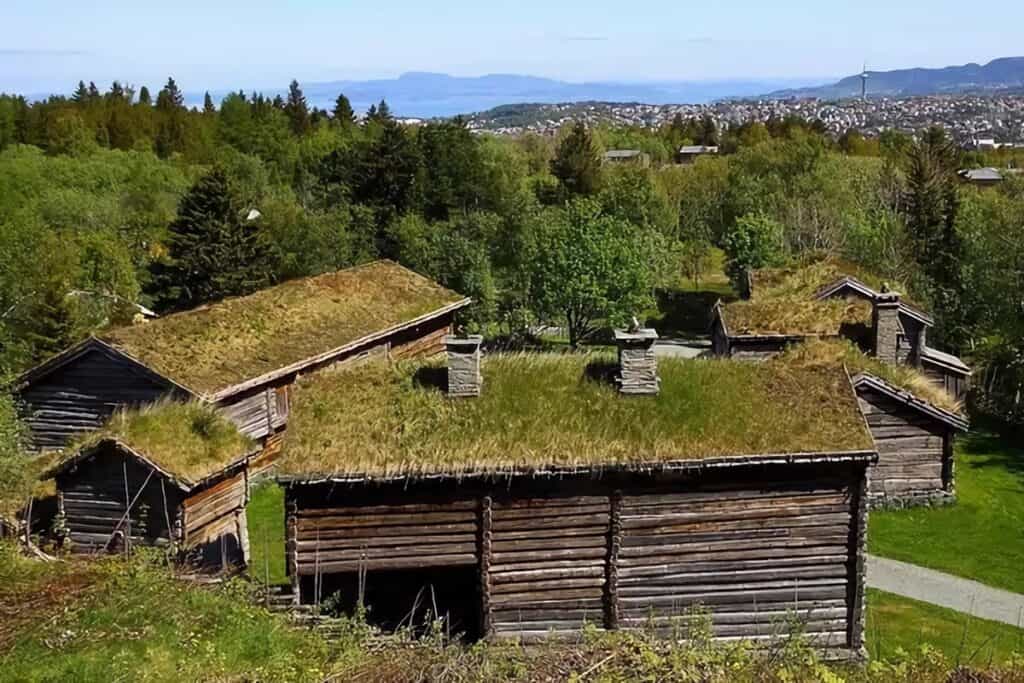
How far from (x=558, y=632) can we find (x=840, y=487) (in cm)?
525

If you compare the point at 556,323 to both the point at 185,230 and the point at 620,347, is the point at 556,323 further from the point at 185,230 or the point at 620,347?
the point at 620,347

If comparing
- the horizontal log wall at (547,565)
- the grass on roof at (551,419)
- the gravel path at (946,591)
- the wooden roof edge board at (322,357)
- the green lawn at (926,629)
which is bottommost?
the gravel path at (946,591)

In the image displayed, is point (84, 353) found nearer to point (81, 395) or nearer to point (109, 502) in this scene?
point (81, 395)

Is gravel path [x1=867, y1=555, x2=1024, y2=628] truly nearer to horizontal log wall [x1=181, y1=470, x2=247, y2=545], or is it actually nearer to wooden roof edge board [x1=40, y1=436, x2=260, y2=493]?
horizontal log wall [x1=181, y1=470, x2=247, y2=545]

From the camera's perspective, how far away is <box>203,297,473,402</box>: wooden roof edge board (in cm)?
2598

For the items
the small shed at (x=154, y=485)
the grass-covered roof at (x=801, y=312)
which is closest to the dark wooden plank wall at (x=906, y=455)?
the grass-covered roof at (x=801, y=312)

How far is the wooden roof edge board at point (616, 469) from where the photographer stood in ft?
52.3

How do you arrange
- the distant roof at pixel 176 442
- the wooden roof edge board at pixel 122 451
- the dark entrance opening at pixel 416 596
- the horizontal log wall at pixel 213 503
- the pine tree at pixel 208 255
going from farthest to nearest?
the pine tree at pixel 208 255, the horizontal log wall at pixel 213 503, the distant roof at pixel 176 442, the wooden roof edge board at pixel 122 451, the dark entrance opening at pixel 416 596

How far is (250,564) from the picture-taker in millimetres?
20594

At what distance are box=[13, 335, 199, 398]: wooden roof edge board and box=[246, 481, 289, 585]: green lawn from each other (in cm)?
333

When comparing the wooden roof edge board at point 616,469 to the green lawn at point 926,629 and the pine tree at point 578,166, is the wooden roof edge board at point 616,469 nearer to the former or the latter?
the green lawn at point 926,629

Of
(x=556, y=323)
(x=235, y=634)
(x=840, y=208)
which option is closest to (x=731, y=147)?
(x=840, y=208)

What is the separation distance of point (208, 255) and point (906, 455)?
104ft

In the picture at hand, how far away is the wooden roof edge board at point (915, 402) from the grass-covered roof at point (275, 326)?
14128mm
